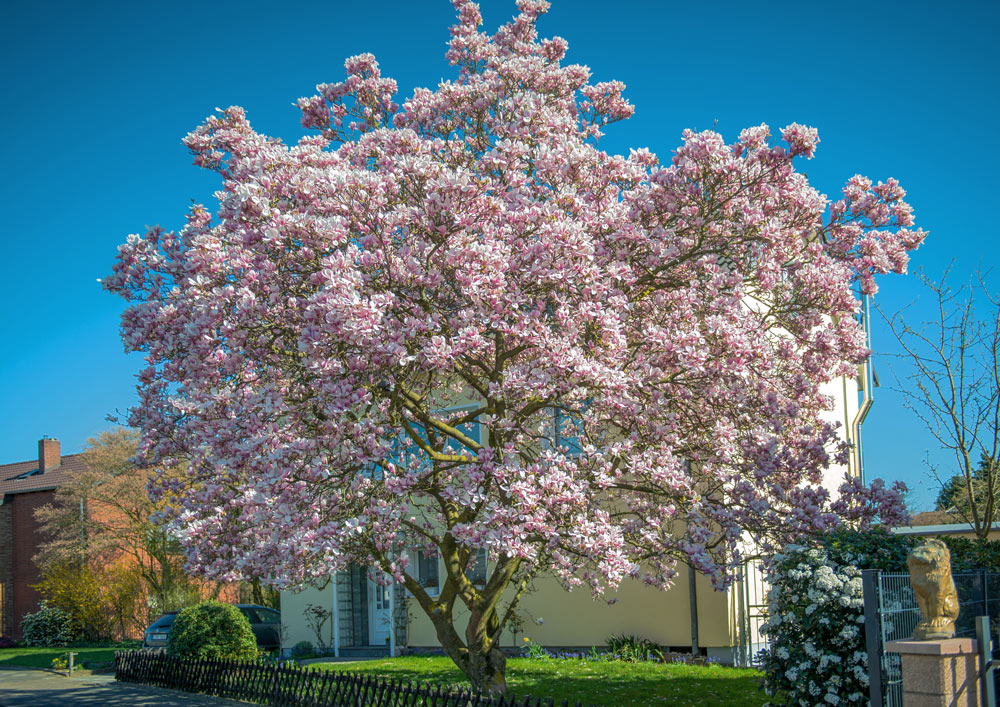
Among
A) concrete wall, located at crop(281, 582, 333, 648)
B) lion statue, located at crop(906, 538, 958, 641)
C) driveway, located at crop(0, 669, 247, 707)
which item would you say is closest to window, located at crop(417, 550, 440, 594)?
concrete wall, located at crop(281, 582, 333, 648)

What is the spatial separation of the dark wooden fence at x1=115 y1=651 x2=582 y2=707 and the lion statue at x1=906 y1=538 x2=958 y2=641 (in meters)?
3.23

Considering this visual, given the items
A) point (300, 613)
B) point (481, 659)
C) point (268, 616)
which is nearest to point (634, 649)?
point (481, 659)

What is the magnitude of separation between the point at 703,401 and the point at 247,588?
31.6m

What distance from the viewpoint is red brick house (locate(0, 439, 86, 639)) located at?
3919 centimetres

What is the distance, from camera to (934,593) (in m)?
7.59

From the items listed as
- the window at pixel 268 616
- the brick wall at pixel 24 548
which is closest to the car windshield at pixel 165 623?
the window at pixel 268 616

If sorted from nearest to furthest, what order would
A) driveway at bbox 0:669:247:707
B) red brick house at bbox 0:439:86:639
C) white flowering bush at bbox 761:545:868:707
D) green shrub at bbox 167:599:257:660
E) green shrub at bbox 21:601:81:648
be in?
white flowering bush at bbox 761:545:868:707
driveway at bbox 0:669:247:707
green shrub at bbox 167:599:257:660
green shrub at bbox 21:601:81:648
red brick house at bbox 0:439:86:639

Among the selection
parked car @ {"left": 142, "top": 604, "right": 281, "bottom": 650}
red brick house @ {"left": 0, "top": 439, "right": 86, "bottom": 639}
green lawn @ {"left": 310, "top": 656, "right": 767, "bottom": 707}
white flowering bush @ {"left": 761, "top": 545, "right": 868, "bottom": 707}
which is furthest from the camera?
red brick house @ {"left": 0, "top": 439, "right": 86, "bottom": 639}

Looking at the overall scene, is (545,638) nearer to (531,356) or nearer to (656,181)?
(531,356)

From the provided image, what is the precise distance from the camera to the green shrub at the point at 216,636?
15070 millimetres

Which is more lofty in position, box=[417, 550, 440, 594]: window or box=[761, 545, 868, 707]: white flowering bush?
box=[761, 545, 868, 707]: white flowering bush

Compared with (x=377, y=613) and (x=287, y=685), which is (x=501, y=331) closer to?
(x=287, y=685)

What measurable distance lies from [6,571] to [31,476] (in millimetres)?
5231

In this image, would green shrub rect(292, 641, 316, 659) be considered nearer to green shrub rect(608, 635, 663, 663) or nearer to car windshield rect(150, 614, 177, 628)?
car windshield rect(150, 614, 177, 628)
